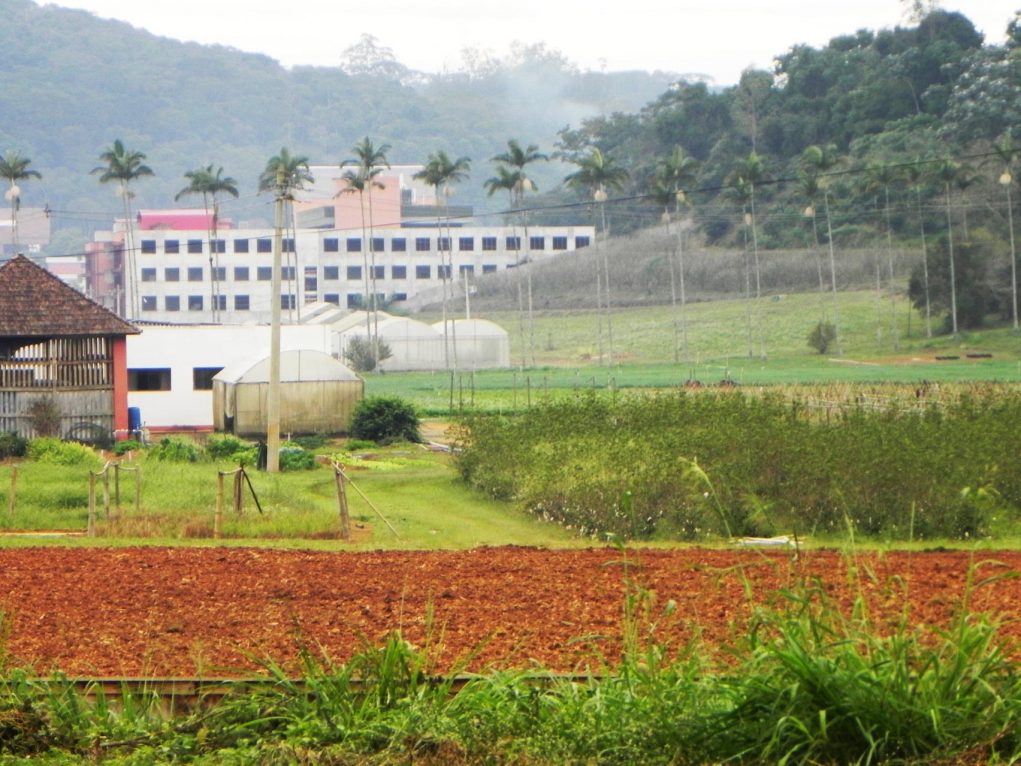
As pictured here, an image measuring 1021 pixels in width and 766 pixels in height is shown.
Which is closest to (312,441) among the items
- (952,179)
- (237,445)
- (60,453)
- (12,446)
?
(237,445)

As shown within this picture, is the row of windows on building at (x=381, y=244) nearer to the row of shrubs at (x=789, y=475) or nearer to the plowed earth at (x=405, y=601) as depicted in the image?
the row of shrubs at (x=789, y=475)

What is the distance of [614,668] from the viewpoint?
28.2 ft

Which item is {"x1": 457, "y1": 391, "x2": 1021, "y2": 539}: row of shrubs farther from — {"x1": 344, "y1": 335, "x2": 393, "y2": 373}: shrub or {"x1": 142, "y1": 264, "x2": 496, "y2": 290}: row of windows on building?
{"x1": 142, "y1": 264, "x2": 496, "y2": 290}: row of windows on building

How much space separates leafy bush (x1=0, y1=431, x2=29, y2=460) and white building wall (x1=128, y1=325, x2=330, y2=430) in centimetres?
952

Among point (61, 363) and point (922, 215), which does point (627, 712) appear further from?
point (922, 215)

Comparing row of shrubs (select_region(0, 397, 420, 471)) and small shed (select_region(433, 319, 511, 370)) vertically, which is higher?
small shed (select_region(433, 319, 511, 370))

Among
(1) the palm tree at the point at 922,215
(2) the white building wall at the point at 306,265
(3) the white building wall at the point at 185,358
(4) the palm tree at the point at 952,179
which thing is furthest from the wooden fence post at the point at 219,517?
(2) the white building wall at the point at 306,265

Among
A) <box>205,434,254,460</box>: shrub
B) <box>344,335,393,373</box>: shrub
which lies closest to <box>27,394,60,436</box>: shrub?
<box>205,434,254,460</box>: shrub

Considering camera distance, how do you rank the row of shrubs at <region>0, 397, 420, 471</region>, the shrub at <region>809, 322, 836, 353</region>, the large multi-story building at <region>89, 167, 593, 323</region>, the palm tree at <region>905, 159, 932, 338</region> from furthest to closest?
the large multi-story building at <region>89, 167, 593, 323</region> < the shrub at <region>809, 322, 836, 353</region> < the palm tree at <region>905, 159, 932, 338</region> < the row of shrubs at <region>0, 397, 420, 471</region>

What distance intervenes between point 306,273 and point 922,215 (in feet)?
155

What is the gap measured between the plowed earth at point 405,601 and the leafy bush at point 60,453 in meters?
14.6

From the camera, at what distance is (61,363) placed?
36406 mm

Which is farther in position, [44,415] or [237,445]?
[44,415]

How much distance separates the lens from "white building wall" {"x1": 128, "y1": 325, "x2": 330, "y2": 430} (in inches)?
1735
